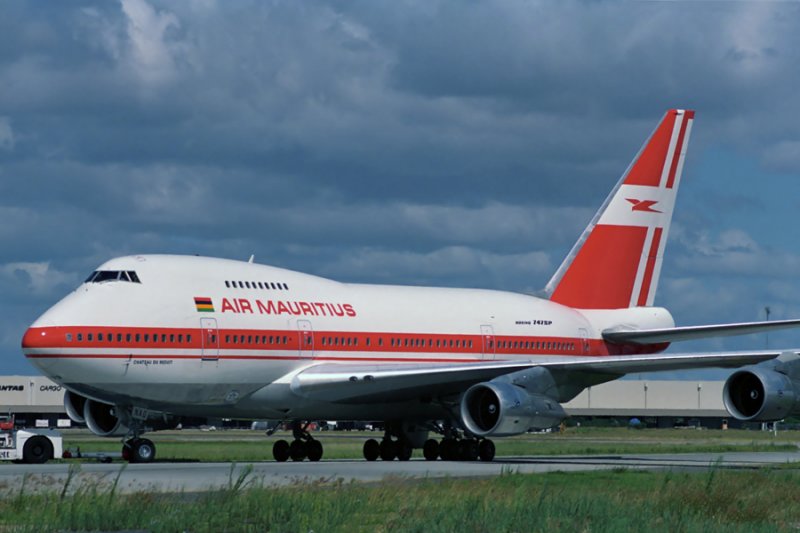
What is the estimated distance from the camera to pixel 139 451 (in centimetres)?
3381

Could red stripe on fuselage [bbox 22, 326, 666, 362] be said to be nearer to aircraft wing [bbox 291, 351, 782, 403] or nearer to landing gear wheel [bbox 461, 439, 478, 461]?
aircraft wing [bbox 291, 351, 782, 403]

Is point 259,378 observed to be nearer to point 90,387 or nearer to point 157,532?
point 90,387

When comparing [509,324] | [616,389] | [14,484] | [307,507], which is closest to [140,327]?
[14,484]

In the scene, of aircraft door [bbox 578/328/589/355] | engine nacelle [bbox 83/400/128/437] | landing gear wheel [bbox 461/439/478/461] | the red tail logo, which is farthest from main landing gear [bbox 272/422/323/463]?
the red tail logo

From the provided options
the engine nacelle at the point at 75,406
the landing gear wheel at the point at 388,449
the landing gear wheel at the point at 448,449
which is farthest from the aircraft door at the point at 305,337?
the engine nacelle at the point at 75,406

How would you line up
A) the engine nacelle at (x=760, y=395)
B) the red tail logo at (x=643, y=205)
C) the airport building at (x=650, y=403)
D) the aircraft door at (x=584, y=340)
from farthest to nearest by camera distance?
the airport building at (x=650, y=403) → the red tail logo at (x=643, y=205) → the aircraft door at (x=584, y=340) → the engine nacelle at (x=760, y=395)

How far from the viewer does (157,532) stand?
1628 cm

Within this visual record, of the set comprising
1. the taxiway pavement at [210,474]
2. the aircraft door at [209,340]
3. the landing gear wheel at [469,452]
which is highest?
the aircraft door at [209,340]

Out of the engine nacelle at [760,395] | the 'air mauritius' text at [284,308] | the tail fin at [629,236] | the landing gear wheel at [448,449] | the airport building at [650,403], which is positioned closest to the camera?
the engine nacelle at [760,395]

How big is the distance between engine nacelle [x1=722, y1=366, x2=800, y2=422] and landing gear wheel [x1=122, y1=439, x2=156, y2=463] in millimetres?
14683

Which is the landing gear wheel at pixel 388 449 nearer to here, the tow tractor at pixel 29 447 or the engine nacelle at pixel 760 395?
the tow tractor at pixel 29 447

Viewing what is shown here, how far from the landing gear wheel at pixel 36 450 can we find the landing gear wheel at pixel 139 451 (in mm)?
2686

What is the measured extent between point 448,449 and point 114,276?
11643 millimetres

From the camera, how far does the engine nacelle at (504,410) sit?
114 ft
